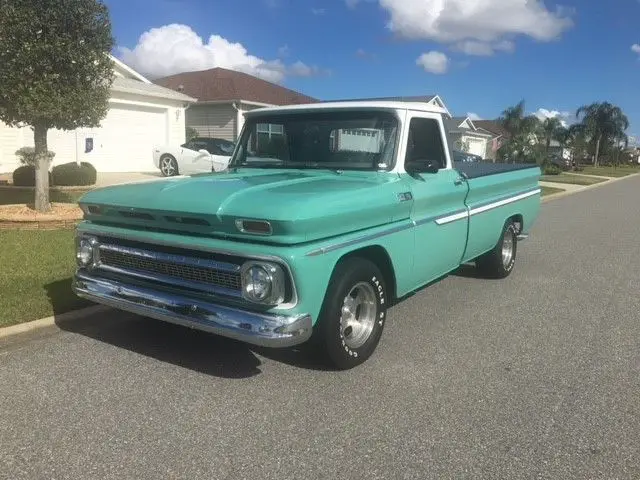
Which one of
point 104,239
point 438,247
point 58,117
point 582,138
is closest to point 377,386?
point 438,247

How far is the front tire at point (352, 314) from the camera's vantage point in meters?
3.73

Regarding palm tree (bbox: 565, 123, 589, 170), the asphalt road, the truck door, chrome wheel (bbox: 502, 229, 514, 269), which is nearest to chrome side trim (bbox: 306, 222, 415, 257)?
the truck door

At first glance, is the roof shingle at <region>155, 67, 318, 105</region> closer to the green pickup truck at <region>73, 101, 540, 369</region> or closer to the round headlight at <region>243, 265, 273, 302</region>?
the green pickup truck at <region>73, 101, 540, 369</region>

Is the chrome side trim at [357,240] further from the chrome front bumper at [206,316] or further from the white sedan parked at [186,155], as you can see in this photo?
the white sedan parked at [186,155]

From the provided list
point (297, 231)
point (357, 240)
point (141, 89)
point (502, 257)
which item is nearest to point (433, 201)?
point (357, 240)

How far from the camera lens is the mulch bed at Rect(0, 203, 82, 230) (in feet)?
27.6

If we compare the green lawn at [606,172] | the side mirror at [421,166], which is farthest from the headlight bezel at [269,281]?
the green lawn at [606,172]

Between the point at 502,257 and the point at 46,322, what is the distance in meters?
4.93

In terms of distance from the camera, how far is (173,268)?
382 cm

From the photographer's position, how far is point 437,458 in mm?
3004

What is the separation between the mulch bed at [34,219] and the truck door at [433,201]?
5756mm

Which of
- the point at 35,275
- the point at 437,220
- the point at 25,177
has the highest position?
the point at 437,220

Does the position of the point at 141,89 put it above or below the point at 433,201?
above

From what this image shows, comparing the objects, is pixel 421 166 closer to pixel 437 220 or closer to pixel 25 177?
pixel 437 220
